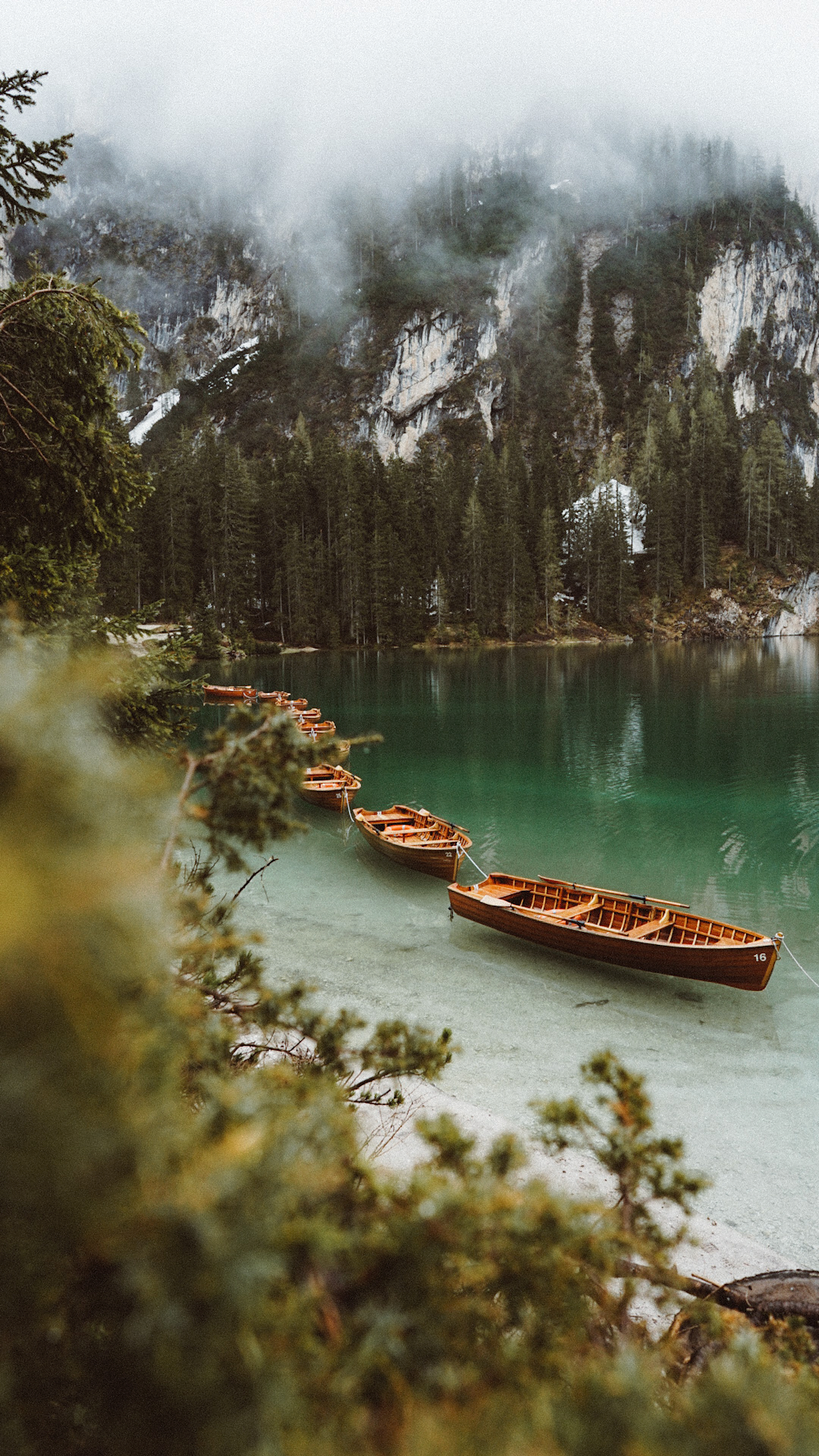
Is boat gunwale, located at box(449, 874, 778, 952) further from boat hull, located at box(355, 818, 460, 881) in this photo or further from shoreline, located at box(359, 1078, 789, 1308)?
shoreline, located at box(359, 1078, 789, 1308)

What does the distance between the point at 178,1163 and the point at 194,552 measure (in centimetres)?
7286

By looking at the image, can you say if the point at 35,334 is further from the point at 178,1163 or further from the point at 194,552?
the point at 194,552

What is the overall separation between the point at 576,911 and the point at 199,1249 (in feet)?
33.4

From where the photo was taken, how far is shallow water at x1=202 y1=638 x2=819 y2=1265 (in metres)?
6.76

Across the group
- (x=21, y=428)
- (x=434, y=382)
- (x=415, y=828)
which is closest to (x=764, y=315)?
(x=434, y=382)

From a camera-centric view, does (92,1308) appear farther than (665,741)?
No

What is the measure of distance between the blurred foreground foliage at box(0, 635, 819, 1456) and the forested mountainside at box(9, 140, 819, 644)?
210 ft

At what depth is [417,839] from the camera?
567 inches

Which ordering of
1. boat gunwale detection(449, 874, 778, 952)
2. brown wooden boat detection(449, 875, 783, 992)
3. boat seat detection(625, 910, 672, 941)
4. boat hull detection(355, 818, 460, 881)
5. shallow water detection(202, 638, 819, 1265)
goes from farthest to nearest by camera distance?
boat hull detection(355, 818, 460, 881), boat seat detection(625, 910, 672, 941), boat gunwale detection(449, 874, 778, 952), brown wooden boat detection(449, 875, 783, 992), shallow water detection(202, 638, 819, 1265)

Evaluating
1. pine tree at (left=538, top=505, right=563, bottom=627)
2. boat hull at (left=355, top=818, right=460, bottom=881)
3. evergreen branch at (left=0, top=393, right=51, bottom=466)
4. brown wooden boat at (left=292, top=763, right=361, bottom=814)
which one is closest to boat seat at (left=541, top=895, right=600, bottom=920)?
boat hull at (left=355, top=818, right=460, bottom=881)

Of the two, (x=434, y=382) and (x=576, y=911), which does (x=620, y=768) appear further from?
(x=434, y=382)

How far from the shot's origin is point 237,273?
417 feet

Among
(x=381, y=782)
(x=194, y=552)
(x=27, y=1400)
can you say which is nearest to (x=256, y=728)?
(x=27, y=1400)

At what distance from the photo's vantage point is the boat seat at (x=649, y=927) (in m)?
9.56
